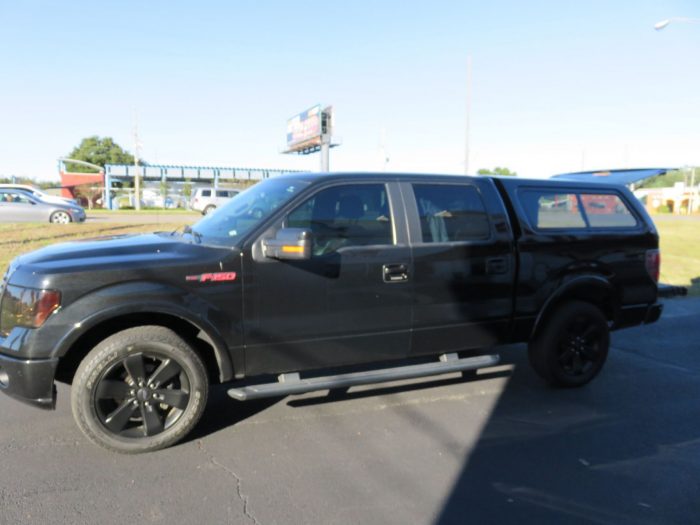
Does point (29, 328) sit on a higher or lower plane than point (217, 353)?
higher

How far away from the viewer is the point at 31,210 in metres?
19.5

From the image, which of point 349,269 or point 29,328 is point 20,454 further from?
point 349,269

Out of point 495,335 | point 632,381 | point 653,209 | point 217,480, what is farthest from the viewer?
point 653,209

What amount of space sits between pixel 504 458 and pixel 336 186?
2203 mm

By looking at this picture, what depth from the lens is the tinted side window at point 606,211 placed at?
5.02 m

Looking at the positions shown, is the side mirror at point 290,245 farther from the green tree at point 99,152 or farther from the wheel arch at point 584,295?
the green tree at point 99,152

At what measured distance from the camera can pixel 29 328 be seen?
3316 mm

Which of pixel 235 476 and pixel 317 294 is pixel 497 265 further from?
pixel 235 476

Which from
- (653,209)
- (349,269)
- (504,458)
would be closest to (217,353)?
(349,269)

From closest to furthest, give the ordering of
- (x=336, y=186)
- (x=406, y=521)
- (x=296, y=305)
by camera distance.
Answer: (x=406, y=521) → (x=296, y=305) → (x=336, y=186)

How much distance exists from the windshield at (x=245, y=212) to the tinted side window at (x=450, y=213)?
94 centimetres

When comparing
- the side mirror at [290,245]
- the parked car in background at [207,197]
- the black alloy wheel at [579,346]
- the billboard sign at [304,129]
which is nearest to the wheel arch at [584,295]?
the black alloy wheel at [579,346]

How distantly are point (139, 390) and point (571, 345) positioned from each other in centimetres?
357

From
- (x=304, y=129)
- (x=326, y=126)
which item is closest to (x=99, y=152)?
(x=304, y=129)
